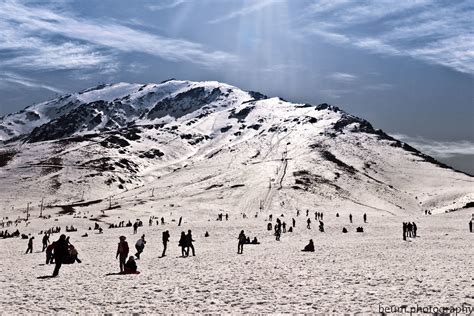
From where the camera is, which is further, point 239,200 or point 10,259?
point 239,200

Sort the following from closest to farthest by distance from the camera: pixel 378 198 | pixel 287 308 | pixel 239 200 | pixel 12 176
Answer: pixel 287 308 → pixel 239 200 → pixel 378 198 → pixel 12 176

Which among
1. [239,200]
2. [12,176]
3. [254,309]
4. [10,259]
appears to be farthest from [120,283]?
[12,176]

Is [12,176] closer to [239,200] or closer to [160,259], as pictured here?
[239,200]

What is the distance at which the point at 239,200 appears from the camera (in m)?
117

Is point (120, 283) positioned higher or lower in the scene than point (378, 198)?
lower

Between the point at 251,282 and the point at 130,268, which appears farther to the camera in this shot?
the point at 130,268

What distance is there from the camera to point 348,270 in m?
23.6

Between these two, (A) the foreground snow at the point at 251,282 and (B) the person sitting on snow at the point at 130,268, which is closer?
(A) the foreground snow at the point at 251,282

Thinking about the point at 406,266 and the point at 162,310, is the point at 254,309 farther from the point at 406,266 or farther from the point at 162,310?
the point at 406,266

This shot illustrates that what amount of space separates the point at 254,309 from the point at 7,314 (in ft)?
25.2

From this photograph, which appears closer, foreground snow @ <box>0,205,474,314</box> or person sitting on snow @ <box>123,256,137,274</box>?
foreground snow @ <box>0,205,474,314</box>

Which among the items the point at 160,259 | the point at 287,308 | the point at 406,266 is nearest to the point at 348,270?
the point at 406,266

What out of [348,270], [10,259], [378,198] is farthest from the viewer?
[378,198]

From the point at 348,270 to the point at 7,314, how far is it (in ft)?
50.5
